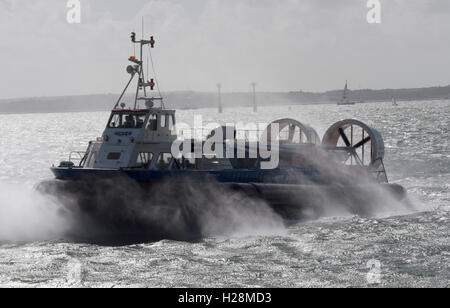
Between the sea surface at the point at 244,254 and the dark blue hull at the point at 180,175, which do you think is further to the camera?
the dark blue hull at the point at 180,175

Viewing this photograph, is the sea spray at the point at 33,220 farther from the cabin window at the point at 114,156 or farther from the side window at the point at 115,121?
the side window at the point at 115,121

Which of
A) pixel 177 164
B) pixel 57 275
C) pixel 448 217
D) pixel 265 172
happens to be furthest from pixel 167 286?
pixel 448 217

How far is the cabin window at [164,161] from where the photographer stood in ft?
45.6

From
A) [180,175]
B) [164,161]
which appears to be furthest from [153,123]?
[180,175]

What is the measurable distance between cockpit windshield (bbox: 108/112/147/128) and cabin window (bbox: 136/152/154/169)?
2.13 feet

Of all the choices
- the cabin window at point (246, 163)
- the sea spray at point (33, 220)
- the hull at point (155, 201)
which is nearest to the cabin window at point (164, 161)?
the hull at point (155, 201)

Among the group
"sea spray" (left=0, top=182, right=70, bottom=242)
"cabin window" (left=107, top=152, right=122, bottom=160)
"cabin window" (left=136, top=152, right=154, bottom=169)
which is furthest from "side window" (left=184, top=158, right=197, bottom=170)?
"sea spray" (left=0, top=182, right=70, bottom=242)

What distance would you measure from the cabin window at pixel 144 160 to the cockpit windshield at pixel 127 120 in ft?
2.13

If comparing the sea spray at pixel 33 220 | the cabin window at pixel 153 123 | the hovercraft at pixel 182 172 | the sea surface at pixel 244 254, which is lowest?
the sea surface at pixel 244 254

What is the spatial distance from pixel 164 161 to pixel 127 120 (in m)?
1.25

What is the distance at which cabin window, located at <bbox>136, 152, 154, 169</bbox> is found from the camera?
13.9 metres

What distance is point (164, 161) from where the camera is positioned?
1399cm
